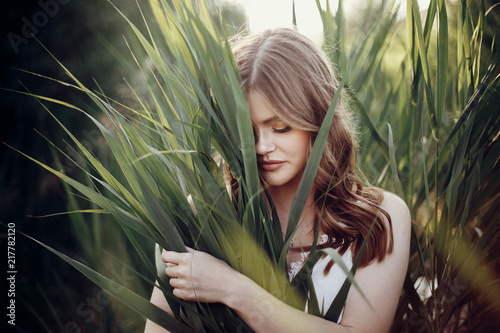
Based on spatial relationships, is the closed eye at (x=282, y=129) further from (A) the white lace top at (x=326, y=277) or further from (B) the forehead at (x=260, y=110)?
(A) the white lace top at (x=326, y=277)

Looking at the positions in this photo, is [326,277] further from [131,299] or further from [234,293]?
[131,299]

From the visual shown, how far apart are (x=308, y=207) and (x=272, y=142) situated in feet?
0.72

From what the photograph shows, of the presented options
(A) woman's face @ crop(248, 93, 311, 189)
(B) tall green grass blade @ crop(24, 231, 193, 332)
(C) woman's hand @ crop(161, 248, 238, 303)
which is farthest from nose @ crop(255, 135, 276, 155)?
(B) tall green grass blade @ crop(24, 231, 193, 332)

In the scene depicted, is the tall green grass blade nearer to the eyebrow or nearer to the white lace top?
the white lace top

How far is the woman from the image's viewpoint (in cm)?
63

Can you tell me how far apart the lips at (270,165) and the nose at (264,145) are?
0.9 inches

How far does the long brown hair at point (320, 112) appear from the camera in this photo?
0.76m

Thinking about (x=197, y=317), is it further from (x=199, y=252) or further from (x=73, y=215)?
(x=73, y=215)

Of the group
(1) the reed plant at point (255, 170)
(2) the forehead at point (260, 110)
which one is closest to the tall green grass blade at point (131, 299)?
(1) the reed plant at point (255, 170)

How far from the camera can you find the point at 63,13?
3.14ft

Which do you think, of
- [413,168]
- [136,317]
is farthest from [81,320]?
[413,168]

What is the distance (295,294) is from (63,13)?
799 millimetres

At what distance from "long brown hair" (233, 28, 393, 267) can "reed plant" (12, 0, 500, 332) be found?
0.08m

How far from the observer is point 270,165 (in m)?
0.75
